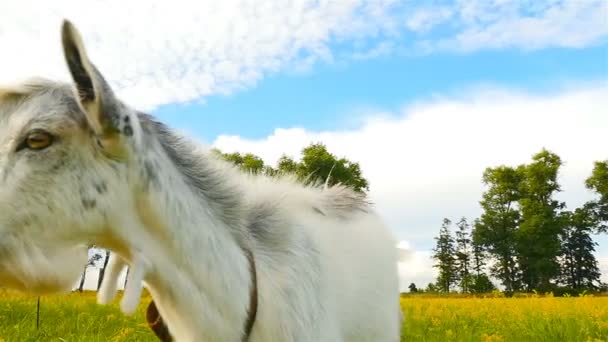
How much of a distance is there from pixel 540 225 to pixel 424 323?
148 feet

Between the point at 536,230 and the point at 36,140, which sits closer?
the point at 36,140

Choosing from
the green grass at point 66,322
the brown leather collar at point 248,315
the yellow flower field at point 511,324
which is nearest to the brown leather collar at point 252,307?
the brown leather collar at point 248,315

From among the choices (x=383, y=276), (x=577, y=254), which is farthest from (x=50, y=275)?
(x=577, y=254)

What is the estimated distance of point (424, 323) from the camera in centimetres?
820

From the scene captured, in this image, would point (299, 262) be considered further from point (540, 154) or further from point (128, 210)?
point (540, 154)

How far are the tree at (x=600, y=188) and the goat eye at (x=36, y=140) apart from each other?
55.7m

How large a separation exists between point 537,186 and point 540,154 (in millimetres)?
3282

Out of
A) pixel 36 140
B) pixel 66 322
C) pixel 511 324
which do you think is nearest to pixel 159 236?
pixel 36 140

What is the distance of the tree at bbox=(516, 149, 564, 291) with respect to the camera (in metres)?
49.1

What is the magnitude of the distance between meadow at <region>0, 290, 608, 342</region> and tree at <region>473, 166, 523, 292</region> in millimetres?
45558

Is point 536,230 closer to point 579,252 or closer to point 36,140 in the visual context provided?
point 579,252

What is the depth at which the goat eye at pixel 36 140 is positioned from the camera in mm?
1951

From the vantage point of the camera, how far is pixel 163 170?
220cm

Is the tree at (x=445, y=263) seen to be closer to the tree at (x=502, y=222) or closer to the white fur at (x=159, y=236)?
the tree at (x=502, y=222)
